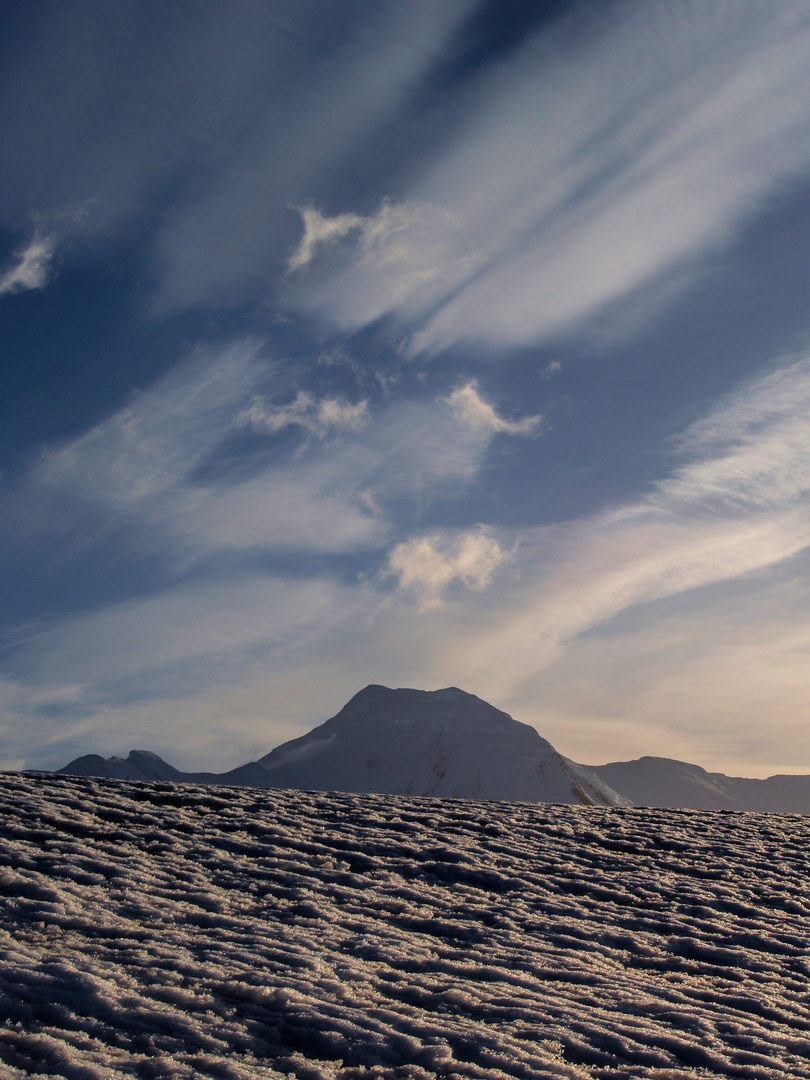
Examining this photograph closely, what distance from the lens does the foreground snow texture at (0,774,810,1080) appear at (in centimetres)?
568

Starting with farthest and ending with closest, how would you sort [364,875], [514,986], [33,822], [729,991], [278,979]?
[33,822] < [364,875] < [729,991] < [514,986] < [278,979]

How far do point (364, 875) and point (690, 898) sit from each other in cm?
579

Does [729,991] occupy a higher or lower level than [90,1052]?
lower

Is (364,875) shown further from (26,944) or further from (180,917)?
(26,944)

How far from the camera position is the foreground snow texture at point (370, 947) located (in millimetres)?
5684

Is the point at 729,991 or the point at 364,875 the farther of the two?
the point at 364,875

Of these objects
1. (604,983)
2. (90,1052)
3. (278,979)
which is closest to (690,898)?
(604,983)

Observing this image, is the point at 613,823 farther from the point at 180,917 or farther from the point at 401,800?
the point at 180,917

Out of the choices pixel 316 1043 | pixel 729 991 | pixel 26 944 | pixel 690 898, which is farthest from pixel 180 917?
pixel 690 898

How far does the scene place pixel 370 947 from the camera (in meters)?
8.37

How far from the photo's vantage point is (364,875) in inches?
458

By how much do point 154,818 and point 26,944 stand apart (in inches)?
267

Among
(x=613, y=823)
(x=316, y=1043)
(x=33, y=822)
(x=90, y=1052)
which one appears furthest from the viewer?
(x=613, y=823)

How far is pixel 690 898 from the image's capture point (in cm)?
1272
